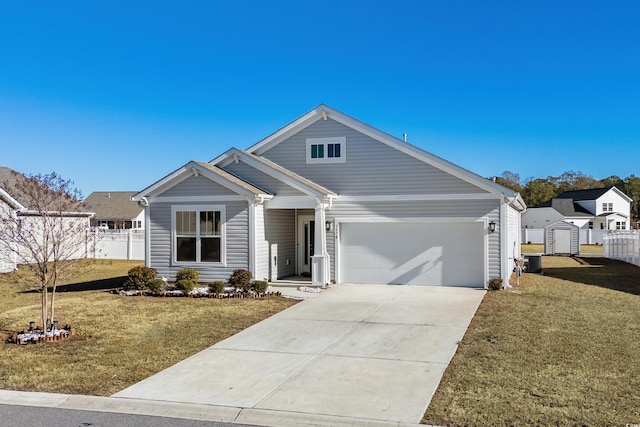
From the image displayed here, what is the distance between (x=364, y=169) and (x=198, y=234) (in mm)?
5749

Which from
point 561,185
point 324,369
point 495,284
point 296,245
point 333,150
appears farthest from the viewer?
point 561,185

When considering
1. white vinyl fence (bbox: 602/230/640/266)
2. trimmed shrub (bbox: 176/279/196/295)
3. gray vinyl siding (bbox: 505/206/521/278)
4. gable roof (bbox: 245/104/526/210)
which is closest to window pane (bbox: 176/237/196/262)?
trimmed shrub (bbox: 176/279/196/295)

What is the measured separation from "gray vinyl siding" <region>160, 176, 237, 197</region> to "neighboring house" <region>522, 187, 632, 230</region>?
1991 inches

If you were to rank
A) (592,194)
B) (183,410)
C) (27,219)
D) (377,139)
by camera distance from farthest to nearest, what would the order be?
1. (592,194)
2. (27,219)
3. (377,139)
4. (183,410)

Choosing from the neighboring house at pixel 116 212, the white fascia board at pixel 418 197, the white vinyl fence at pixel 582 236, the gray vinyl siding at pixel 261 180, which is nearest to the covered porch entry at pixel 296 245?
the gray vinyl siding at pixel 261 180

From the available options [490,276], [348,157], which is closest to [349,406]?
[490,276]

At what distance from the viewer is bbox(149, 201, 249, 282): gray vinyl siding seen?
16438 mm

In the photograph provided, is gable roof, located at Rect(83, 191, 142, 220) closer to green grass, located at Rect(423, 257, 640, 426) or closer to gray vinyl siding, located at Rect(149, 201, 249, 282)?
gray vinyl siding, located at Rect(149, 201, 249, 282)

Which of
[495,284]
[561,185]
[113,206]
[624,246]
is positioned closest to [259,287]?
[495,284]

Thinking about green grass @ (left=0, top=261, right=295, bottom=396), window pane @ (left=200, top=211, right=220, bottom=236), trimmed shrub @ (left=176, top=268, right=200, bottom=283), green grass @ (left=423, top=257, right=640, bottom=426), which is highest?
window pane @ (left=200, top=211, right=220, bottom=236)

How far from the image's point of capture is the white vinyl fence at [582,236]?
47469 millimetres

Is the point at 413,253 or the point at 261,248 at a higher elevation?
the point at 261,248

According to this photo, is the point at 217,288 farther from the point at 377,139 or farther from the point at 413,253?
the point at 377,139

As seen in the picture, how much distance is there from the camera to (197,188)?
1681 centimetres
